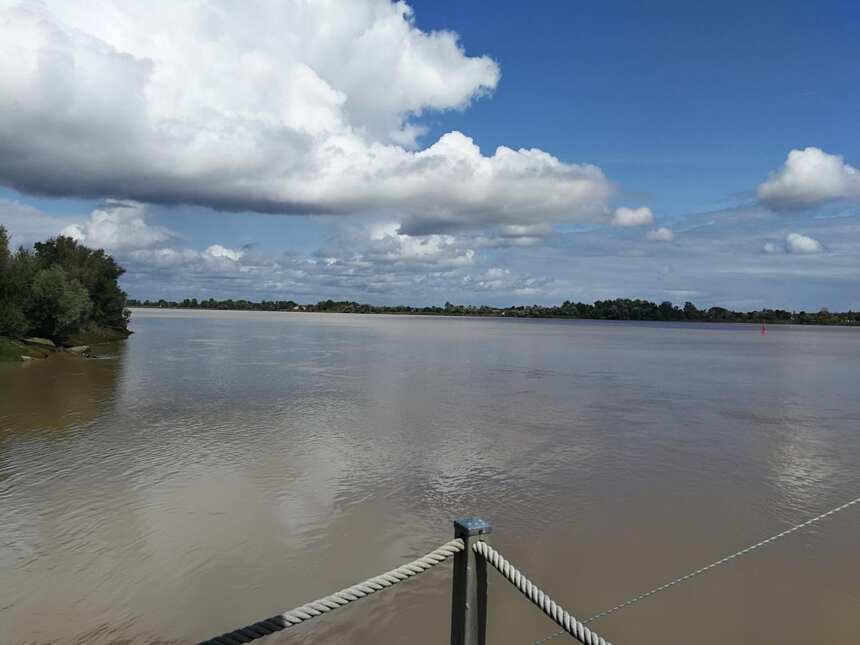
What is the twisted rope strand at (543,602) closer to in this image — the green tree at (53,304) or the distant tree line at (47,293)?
the distant tree line at (47,293)

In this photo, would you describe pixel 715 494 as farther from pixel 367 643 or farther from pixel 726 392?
pixel 726 392

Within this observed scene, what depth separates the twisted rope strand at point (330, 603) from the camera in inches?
127

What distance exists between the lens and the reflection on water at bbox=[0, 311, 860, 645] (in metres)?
7.87

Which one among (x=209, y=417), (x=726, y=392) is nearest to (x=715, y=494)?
(x=209, y=417)

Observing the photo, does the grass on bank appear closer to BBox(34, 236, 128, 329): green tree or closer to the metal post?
BBox(34, 236, 128, 329): green tree

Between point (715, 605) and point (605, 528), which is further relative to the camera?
point (605, 528)

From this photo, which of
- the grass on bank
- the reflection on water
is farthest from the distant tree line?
the reflection on water

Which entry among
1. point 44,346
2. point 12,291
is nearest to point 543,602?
point 12,291

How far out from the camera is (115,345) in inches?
2338

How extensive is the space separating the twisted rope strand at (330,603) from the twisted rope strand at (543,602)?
19 centimetres

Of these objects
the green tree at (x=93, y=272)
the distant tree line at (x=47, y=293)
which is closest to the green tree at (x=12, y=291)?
the distant tree line at (x=47, y=293)

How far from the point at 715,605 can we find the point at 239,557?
7.25 m

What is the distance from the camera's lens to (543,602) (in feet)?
12.3

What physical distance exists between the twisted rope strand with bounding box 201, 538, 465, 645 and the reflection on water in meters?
4.26
